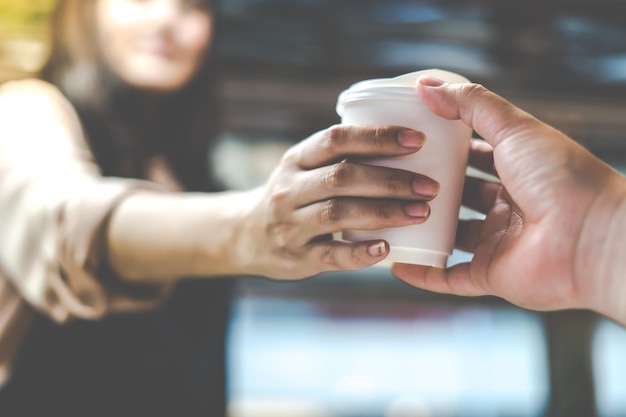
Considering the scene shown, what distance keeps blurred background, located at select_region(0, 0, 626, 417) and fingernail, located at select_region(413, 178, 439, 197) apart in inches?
42.8

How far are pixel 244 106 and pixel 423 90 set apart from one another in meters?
2.90

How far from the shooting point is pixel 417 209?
31.9 inches

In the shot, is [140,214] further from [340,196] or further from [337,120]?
[337,120]

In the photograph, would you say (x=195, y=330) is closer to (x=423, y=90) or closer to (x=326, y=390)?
(x=423, y=90)

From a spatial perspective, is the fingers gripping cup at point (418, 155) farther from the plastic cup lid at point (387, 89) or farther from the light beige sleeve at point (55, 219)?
the light beige sleeve at point (55, 219)

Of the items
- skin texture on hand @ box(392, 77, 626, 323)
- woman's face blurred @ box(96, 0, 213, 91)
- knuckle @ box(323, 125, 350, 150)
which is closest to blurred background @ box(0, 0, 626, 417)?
woman's face blurred @ box(96, 0, 213, 91)

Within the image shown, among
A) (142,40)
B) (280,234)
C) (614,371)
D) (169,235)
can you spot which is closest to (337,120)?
(142,40)

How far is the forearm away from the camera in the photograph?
113cm

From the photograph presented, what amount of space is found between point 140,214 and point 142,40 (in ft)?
2.05

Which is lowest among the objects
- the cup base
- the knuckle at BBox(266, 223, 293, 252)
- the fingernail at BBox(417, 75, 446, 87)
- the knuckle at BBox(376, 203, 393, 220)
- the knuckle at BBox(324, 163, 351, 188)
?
the knuckle at BBox(266, 223, 293, 252)

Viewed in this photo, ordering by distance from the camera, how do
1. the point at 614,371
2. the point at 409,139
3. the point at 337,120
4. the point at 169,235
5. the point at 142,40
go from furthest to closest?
the point at 614,371, the point at 337,120, the point at 142,40, the point at 169,235, the point at 409,139

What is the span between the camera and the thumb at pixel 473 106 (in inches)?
32.4

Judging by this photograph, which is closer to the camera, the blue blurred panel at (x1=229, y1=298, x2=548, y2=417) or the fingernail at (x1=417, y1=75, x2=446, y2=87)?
the fingernail at (x1=417, y1=75, x2=446, y2=87)

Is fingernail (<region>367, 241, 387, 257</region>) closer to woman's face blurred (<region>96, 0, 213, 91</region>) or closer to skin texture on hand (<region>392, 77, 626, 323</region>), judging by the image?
skin texture on hand (<region>392, 77, 626, 323</region>)
